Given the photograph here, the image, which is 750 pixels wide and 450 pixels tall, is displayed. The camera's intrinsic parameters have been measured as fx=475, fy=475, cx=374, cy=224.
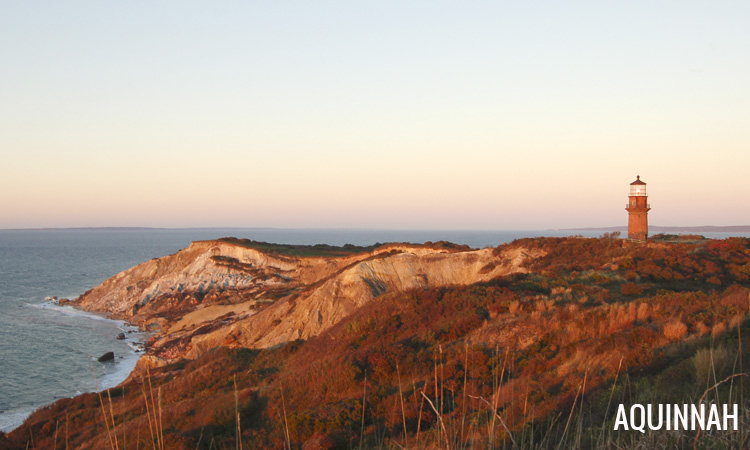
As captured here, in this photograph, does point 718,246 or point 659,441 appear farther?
point 718,246

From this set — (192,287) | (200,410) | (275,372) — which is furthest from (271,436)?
(192,287)

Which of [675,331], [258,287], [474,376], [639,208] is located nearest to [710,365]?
[675,331]

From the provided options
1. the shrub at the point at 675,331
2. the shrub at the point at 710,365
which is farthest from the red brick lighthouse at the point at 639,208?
the shrub at the point at 710,365

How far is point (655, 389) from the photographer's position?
757cm

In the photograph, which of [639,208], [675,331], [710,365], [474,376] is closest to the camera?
[710,365]

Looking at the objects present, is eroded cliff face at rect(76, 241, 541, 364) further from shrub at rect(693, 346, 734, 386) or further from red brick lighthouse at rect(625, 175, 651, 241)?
shrub at rect(693, 346, 734, 386)

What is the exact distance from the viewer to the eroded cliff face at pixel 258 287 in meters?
29.9

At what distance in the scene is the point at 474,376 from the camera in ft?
37.8

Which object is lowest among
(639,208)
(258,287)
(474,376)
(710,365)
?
(258,287)

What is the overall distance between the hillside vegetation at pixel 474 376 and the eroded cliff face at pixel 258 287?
23.7 feet

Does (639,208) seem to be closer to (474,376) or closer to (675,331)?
(675,331)

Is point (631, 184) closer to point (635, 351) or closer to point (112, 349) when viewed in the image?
point (635, 351)

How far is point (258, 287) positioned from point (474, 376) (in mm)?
45203

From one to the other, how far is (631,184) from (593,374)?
29.4 metres
